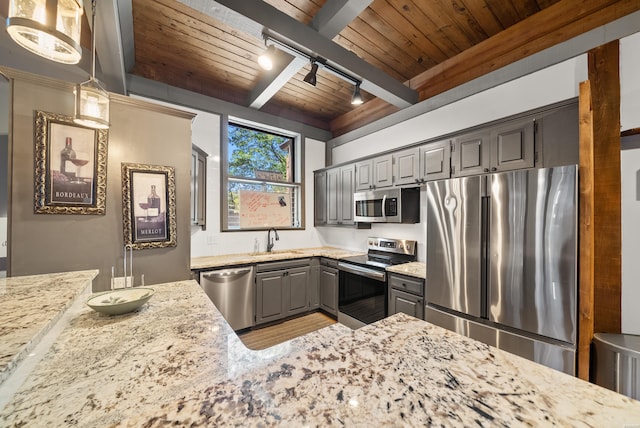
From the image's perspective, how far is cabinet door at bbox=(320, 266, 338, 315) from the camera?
3.39 m

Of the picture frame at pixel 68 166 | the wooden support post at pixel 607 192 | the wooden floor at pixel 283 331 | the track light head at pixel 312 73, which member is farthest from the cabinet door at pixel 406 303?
the picture frame at pixel 68 166

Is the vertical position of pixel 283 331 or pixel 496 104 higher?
pixel 496 104

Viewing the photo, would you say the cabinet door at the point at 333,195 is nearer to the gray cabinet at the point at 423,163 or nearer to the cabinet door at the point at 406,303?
the gray cabinet at the point at 423,163

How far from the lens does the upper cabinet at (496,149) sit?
6.77 feet

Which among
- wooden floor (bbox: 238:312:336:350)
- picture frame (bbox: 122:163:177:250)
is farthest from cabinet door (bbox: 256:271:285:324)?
picture frame (bbox: 122:163:177:250)

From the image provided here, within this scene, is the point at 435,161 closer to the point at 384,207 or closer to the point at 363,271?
the point at 384,207

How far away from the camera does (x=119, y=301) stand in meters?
1.38

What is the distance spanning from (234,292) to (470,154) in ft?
9.64

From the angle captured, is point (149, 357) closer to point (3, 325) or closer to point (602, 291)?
point (3, 325)

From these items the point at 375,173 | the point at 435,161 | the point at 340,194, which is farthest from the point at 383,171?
the point at 340,194

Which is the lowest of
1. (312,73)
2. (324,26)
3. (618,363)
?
(618,363)

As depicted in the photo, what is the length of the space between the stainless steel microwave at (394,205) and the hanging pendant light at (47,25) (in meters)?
2.77

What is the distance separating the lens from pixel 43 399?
77 cm

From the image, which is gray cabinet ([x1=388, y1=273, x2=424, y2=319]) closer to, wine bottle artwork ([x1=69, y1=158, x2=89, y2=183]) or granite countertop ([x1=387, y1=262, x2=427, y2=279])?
granite countertop ([x1=387, y1=262, x2=427, y2=279])
